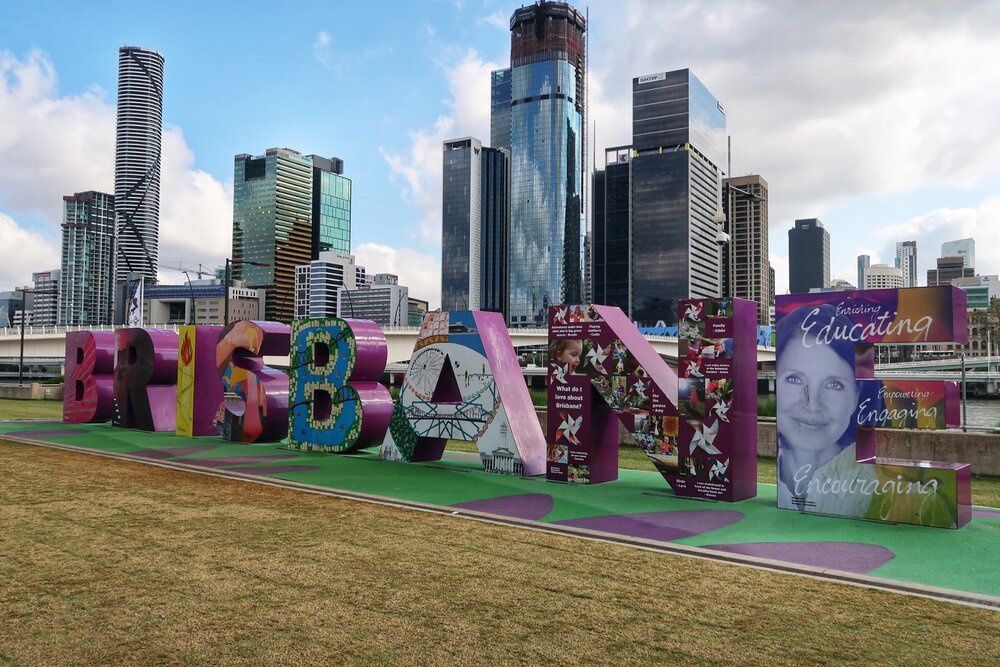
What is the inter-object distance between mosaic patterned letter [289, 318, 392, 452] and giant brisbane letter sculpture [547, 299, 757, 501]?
6080 mm

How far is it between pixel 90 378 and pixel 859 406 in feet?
86.3

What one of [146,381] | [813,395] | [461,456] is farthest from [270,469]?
[813,395]

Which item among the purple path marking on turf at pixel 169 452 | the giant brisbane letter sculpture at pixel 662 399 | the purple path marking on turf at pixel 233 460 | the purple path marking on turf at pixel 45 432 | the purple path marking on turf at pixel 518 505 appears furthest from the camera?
the purple path marking on turf at pixel 45 432

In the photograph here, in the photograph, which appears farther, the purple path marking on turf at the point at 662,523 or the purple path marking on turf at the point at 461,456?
the purple path marking on turf at the point at 461,456

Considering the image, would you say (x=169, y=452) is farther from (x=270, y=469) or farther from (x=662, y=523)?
(x=662, y=523)

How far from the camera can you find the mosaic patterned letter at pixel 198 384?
2386cm

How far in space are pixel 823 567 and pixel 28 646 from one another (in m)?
8.12

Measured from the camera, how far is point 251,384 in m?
22.8

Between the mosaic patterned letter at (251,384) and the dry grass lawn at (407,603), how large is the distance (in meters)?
11.4

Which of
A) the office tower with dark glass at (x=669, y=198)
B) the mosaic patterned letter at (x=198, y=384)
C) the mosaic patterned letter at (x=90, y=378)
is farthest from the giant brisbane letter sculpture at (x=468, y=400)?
the office tower with dark glass at (x=669, y=198)

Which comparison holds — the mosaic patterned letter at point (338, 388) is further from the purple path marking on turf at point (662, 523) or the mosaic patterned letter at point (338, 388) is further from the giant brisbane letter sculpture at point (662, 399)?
the purple path marking on turf at point (662, 523)

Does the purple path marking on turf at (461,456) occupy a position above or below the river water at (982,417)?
below

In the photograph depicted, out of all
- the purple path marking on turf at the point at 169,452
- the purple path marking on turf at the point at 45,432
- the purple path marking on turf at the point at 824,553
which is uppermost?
the purple path marking on turf at the point at 45,432

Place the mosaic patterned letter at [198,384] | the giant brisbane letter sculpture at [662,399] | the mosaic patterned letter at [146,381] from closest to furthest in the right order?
the giant brisbane letter sculpture at [662,399]
the mosaic patterned letter at [198,384]
the mosaic patterned letter at [146,381]
